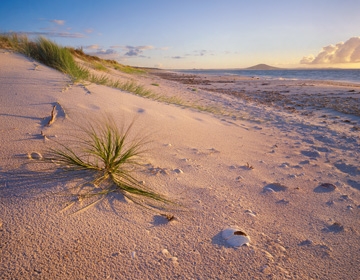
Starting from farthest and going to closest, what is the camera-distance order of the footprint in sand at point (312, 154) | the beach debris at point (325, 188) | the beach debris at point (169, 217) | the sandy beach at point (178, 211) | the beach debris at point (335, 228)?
the footprint in sand at point (312, 154) → the beach debris at point (325, 188) → the beach debris at point (335, 228) → the beach debris at point (169, 217) → the sandy beach at point (178, 211)

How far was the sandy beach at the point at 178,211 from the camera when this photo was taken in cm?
101

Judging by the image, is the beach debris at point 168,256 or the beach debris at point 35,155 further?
the beach debris at point 35,155

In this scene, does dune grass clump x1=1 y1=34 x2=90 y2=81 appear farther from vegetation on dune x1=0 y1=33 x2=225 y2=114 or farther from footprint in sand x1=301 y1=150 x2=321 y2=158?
footprint in sand x1=301 y1=150 x2=321 y2=158

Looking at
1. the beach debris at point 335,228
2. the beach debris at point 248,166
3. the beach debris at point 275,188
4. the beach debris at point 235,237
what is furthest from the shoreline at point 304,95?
the beach debris at point 235,237

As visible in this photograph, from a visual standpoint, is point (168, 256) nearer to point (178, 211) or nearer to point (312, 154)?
point (178, 211)

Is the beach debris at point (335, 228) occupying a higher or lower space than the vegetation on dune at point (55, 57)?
lower

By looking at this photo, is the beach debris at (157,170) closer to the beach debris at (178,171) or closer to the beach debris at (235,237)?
the beach debris at (178,171)

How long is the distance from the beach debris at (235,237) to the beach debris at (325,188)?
0.95 m

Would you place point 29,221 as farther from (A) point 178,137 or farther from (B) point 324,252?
(A) point 178,137

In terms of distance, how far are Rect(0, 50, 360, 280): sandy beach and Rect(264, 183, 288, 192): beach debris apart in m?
0.01

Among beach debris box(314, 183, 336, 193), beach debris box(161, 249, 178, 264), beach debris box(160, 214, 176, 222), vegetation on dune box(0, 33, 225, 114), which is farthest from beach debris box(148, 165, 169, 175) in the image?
vegetation on dune box(0, 33, 225, 114)

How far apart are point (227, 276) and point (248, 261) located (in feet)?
0.44

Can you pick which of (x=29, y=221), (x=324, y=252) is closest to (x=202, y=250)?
(x=324, y=252)

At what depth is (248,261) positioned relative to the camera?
1080 mm
